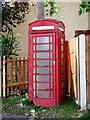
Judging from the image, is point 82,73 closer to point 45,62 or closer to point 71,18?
point 45,62

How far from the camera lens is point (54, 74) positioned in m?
8.09

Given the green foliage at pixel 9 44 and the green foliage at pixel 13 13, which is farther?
the green foliage at pixel 13 13

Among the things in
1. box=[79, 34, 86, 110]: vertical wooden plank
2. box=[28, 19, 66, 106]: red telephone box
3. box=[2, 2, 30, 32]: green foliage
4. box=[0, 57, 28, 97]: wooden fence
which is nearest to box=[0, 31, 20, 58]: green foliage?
box=[2, 2, 30, 32]: green foliage

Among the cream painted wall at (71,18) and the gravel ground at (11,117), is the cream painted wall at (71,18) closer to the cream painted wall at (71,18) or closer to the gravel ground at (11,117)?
the cream painted wall at (71,18)

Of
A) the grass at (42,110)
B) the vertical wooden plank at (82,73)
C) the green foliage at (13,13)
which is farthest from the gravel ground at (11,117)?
the green foliage at (13,13)

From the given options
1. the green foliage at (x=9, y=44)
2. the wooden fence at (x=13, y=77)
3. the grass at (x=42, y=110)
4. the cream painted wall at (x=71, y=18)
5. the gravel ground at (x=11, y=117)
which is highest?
the cream painted wall at (x=71, y=18)

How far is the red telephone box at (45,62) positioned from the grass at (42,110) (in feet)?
0.95

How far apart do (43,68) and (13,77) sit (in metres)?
2.31

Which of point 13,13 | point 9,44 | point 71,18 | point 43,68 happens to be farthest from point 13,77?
point 71,18

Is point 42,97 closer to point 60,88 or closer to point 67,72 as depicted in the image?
point 60,88

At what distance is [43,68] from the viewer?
8.24 m

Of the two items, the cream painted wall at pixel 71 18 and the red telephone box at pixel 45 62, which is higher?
the cream painted wall at pixel 71 18

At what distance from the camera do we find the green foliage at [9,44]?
1163 cm

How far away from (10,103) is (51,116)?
77.8 inches
